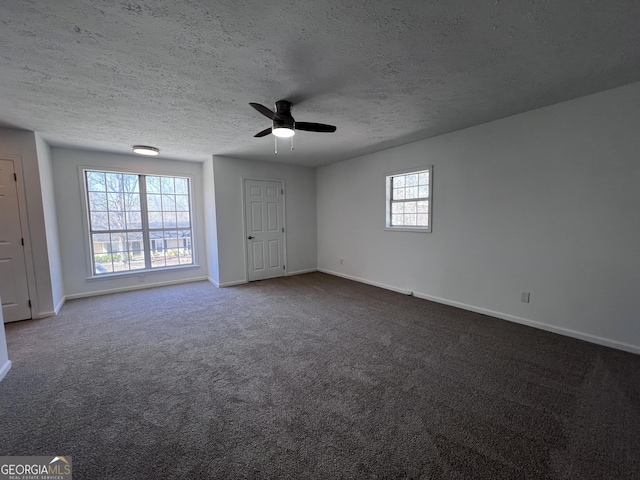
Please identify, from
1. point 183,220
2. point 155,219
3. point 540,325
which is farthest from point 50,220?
point 540,325

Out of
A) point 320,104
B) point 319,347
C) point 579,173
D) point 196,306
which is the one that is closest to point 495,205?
point 579,173

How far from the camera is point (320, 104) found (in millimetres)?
2689

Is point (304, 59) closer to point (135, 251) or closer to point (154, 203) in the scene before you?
point (154, 203)

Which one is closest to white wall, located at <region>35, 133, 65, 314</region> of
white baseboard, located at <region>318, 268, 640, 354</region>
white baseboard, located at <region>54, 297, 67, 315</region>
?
white baseboard, located at <region>54, 297, 67, 315</region>

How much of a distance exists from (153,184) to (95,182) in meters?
0.85

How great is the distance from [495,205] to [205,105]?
11.7 feet

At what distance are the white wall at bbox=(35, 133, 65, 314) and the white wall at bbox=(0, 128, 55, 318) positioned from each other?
0.17 feet

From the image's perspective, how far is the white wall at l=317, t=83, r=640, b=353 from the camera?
2.49 meters

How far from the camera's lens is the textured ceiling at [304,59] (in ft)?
4.90

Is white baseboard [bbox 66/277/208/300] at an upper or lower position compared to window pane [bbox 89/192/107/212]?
lower

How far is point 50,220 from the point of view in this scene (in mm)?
3799

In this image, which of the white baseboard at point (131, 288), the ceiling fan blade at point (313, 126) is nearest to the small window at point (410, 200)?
the ceiling fan blade at point (313, 126)

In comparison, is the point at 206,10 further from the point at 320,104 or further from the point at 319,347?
the point at 319,347

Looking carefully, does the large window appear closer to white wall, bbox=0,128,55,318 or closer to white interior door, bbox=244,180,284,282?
white wall, bbox=0,128,55,318
